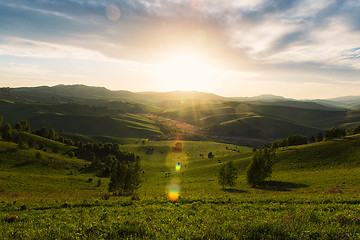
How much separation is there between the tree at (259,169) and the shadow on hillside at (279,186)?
1964 millimetres

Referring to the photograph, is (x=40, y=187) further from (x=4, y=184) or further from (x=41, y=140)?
(x=41, y=140)

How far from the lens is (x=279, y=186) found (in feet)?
161

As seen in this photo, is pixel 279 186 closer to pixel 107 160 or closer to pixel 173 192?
pixel 173 192

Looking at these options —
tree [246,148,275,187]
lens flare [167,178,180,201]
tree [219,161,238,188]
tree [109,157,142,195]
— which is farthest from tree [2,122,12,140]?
tree [246,148,275,187]

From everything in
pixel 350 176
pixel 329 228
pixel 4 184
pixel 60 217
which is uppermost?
pixel 329 228

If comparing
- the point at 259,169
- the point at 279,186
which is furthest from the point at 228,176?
the point at 279,186

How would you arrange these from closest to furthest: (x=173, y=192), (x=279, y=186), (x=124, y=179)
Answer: (x=173, y=192)
(x=279, y=186)
(x=124, y=179)

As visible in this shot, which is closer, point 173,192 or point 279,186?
point 173,192

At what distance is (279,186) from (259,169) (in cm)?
699

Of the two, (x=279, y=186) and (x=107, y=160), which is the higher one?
(x=279, y=186)

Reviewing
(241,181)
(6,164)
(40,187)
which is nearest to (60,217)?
(40,187)

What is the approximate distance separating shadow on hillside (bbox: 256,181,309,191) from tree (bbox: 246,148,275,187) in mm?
1964

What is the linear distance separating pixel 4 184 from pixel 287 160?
9406 centimetres

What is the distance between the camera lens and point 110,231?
438 inches
